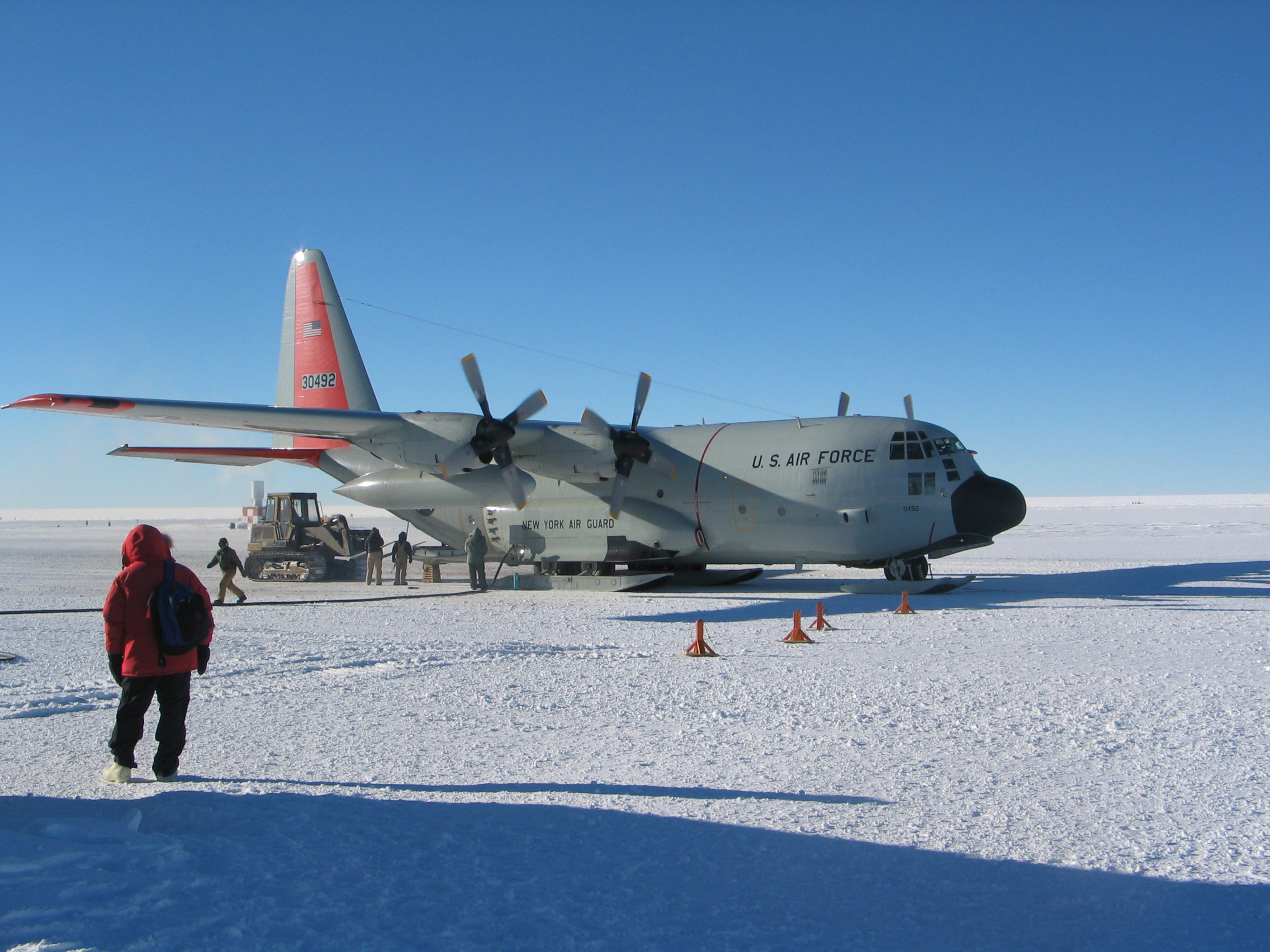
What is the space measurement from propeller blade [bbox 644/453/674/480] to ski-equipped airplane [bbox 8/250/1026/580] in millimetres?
43

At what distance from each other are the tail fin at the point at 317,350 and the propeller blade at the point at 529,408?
7147mm

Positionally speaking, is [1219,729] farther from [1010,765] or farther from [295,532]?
[295,532]

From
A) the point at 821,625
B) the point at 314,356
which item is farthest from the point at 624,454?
the point at 314,356

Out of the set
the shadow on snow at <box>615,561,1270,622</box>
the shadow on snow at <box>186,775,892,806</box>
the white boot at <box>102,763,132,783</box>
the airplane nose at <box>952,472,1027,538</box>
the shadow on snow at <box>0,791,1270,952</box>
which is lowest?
the shadow on snow at <box>0,791,1270,952</box>

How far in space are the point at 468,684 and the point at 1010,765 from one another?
4972mm

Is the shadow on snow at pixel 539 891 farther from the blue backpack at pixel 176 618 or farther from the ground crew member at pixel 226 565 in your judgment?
the ground crew member at pixel 226 565

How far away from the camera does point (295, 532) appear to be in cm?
2667

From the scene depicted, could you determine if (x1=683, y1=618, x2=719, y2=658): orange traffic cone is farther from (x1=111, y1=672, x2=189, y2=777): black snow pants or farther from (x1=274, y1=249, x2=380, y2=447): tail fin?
(x1=274, y1=249, x2=380, y2=447): tail fin

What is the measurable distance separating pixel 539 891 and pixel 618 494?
1556 centimetres

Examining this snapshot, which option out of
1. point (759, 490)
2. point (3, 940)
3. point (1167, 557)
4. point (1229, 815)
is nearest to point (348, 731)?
point (3, 940)

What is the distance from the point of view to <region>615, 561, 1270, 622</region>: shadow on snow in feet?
50.8

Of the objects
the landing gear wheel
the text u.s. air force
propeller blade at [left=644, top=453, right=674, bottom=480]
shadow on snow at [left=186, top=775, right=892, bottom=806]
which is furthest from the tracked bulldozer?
shadow on snow at [left=186, top=775, right=892, bottom=806]

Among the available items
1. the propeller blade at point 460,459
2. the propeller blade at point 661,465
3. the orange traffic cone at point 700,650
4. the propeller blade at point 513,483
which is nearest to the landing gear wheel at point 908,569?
the propeller blade at point 661,465

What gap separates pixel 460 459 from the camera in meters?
18.4
